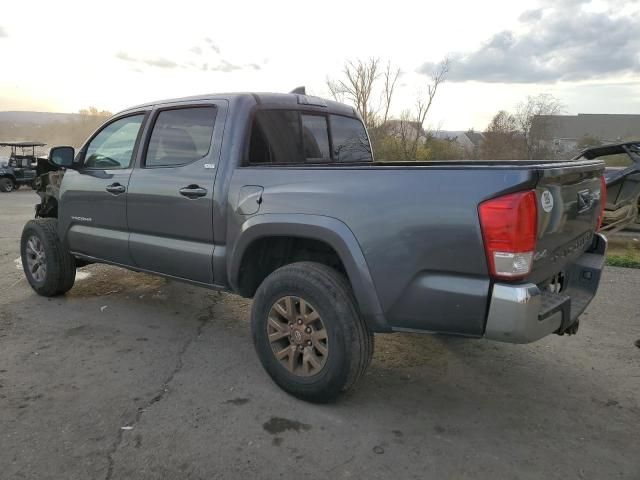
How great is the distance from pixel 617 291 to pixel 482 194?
4426 millimetres

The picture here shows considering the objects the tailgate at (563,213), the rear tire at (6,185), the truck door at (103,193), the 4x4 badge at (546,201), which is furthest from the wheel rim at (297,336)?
the rear tire at (6,185)

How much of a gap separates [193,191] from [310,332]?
4.46 ft

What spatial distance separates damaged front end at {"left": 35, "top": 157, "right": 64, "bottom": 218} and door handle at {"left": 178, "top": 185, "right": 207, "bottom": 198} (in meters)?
2.60

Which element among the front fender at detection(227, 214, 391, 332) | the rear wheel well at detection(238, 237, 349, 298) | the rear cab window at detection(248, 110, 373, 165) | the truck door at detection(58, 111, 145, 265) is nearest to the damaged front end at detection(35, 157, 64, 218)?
the truck door at detection(58, 111, 145, 265)

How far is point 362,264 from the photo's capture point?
2801 mm

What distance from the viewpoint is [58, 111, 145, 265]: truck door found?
4355 millimetres

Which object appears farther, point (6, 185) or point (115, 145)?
point (6, 185)

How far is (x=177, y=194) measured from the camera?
379 cm

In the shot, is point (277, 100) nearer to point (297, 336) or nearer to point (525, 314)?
point (297, 336)

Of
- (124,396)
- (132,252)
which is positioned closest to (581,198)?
(124,396)

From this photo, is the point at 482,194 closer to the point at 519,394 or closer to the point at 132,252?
the point at 519,394

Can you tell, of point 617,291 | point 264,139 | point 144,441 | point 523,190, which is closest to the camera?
point 523,190

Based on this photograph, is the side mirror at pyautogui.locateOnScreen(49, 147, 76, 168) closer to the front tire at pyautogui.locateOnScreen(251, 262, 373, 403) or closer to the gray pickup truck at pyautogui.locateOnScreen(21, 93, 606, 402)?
the gray pickup truck at pyautogui.locateOnScreen(21, 93, 606, 402)

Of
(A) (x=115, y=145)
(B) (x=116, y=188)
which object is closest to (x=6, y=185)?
(A) (x=115, y=145)
